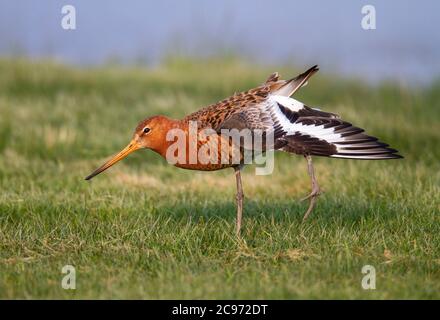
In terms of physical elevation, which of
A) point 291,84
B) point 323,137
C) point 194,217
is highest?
point 291,84


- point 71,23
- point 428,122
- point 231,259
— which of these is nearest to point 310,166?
point 231,259

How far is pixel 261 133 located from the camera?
6.24 meters

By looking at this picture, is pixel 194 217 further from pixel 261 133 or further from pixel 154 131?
pixel 261 133

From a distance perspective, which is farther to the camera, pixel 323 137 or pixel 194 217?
pixel 194 217

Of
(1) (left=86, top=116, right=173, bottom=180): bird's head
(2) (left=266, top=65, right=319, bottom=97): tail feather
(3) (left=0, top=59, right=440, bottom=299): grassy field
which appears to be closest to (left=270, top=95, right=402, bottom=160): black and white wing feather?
(2) (left=266, top=65, right=319, bottom=97): tail feather

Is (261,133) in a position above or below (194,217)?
above

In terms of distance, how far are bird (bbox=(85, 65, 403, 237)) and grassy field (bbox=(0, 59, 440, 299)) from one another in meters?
0.54

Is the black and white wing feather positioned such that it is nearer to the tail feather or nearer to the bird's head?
the tail feather

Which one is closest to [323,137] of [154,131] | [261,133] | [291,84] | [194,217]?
[261,133]

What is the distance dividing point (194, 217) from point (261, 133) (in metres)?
1.15

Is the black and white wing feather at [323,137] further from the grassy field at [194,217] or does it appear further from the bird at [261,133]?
the grassy field at [194,217]

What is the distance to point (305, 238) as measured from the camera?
615 centimetres
